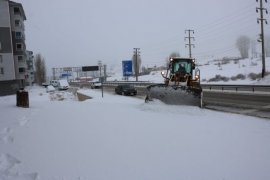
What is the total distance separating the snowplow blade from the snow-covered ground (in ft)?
15.7

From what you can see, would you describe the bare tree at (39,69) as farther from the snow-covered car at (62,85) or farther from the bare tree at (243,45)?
the bare tree at (243,45)

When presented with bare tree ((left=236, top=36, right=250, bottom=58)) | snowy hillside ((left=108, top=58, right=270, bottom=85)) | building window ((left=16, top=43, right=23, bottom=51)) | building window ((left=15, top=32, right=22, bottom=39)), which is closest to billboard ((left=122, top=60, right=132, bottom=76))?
snowy hillside ((left=108, top=58, right=270, bottom=85))

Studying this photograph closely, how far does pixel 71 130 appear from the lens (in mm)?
10742

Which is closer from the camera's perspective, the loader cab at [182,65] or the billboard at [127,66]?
the loader cab at [182,65]

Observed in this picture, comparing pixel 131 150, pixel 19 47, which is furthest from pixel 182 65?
pixel 19 47

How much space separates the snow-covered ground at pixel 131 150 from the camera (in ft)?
21.3

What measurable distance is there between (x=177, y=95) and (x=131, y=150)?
10.2 m

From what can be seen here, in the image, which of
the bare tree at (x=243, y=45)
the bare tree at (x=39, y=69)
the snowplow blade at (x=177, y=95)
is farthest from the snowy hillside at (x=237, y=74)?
the bare tree at (x=243, y=45)

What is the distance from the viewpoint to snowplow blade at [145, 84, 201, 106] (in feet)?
58.1

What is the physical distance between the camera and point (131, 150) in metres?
8.16

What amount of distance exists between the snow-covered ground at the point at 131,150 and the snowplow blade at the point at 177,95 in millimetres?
4799

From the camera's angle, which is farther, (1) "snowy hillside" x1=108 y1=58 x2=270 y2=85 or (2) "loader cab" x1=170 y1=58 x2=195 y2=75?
(1) "snowy hillside" x1=108 y1=58 x2=270 y2=85

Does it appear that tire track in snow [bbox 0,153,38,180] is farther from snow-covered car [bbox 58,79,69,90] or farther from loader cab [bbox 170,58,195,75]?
snow-covered car [bbox 58,79,69,90]

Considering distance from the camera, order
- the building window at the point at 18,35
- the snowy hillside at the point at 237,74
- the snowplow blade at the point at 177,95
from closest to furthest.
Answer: the snowplow blade at the point at 177,95, the snowy hillside at the point at 237,74, the building window at the point at 18,35
